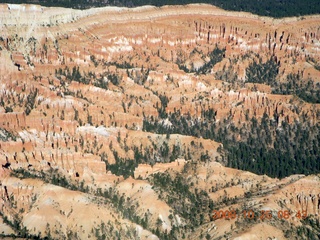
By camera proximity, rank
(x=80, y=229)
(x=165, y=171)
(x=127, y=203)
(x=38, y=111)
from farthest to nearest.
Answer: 1. (x=38, y=111)
2. (x=165, y=171)
3. (x=127, y=203)
4. (x=80, y=229)

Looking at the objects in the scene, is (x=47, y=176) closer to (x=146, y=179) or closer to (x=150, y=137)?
(x=146, y=179)

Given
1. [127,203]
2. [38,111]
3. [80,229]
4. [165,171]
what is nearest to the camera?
[80,229]

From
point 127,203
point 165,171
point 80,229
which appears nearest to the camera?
point 80,229

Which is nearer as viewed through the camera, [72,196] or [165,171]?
[72,196]

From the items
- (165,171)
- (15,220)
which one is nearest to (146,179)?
(165,171)

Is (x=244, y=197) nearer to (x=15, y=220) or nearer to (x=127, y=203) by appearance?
(x=127, y=203)

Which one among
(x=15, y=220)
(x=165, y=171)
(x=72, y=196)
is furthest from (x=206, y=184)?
(x=15, y=220)
